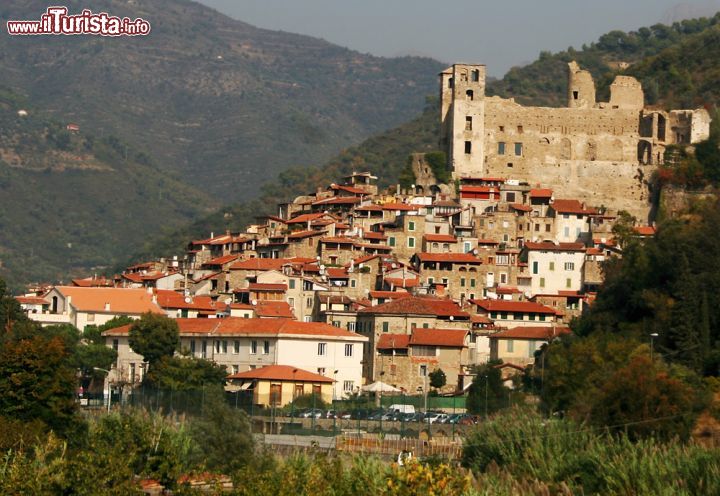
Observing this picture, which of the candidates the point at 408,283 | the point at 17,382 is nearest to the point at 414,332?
the point at 408,283

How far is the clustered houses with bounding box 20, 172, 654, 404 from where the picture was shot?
76.9 m

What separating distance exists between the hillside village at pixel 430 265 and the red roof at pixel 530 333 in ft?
0.41

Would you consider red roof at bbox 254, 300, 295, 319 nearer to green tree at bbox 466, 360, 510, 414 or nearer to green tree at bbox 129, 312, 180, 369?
green tree at bbox 129, 312, 180, 369

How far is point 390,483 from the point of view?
114 ft

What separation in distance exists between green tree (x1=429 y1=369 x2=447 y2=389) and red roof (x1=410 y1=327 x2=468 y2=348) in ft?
5.45

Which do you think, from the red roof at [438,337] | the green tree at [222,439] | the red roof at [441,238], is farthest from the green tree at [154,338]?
the green tree at [222,439]

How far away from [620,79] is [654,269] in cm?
3542

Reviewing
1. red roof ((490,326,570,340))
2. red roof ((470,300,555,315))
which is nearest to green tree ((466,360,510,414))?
red roof ((490,326,570,340))

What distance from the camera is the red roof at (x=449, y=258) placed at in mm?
91688

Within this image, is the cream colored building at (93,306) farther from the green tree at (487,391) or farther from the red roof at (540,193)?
the red roof at (540,193)

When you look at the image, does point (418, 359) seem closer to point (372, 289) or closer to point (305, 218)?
point (372, 289)

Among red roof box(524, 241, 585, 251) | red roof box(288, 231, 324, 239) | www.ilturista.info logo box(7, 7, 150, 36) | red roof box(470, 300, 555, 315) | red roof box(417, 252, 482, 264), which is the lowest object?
red roof box(470, 300, 555, 315)

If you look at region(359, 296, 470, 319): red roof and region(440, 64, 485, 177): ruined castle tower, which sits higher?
region(440, 64, 485, 177): ruined castle tower

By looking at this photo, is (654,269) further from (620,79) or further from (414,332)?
(620,79)
